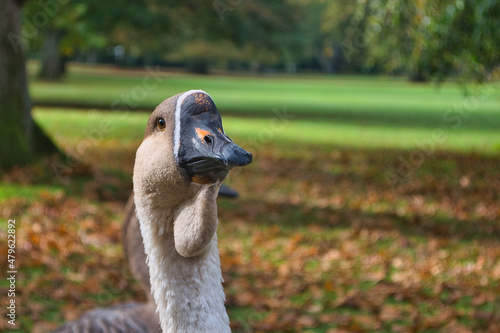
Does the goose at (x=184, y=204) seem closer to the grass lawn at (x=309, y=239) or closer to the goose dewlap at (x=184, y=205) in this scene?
the goose dewlap at (x=184, y=205)

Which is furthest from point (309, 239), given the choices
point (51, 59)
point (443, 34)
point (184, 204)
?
point (51, 59)

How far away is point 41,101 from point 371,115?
1476cm

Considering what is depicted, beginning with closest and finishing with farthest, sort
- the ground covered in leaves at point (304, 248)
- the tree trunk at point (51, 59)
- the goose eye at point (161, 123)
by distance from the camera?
the goose eye at point (161, 123) < the ground covered in leaves at point (304, 248) < the tree trunk at point (51, 59)

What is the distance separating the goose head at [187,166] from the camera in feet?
5.90

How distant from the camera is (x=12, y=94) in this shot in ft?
32.3

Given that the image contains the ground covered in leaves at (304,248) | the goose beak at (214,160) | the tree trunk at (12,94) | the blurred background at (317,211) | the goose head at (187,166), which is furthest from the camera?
the tree trunk at (12,94)

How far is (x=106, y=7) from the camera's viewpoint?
2216 cm

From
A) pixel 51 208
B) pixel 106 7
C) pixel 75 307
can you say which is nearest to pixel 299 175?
pixel 51 208

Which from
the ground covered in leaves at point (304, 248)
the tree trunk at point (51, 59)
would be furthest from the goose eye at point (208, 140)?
the tree trunk at point (51, 59)

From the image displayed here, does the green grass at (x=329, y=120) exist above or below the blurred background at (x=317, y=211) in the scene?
below

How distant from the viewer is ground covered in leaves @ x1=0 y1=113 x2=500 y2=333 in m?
5.71

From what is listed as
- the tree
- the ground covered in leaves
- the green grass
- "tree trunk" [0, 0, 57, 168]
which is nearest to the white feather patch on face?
the ground covered in leaves

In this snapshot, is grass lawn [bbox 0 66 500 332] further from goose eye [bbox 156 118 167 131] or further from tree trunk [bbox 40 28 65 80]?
tree trunk [bbox 40 28 65 80]

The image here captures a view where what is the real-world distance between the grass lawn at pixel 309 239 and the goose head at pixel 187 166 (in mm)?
3623
